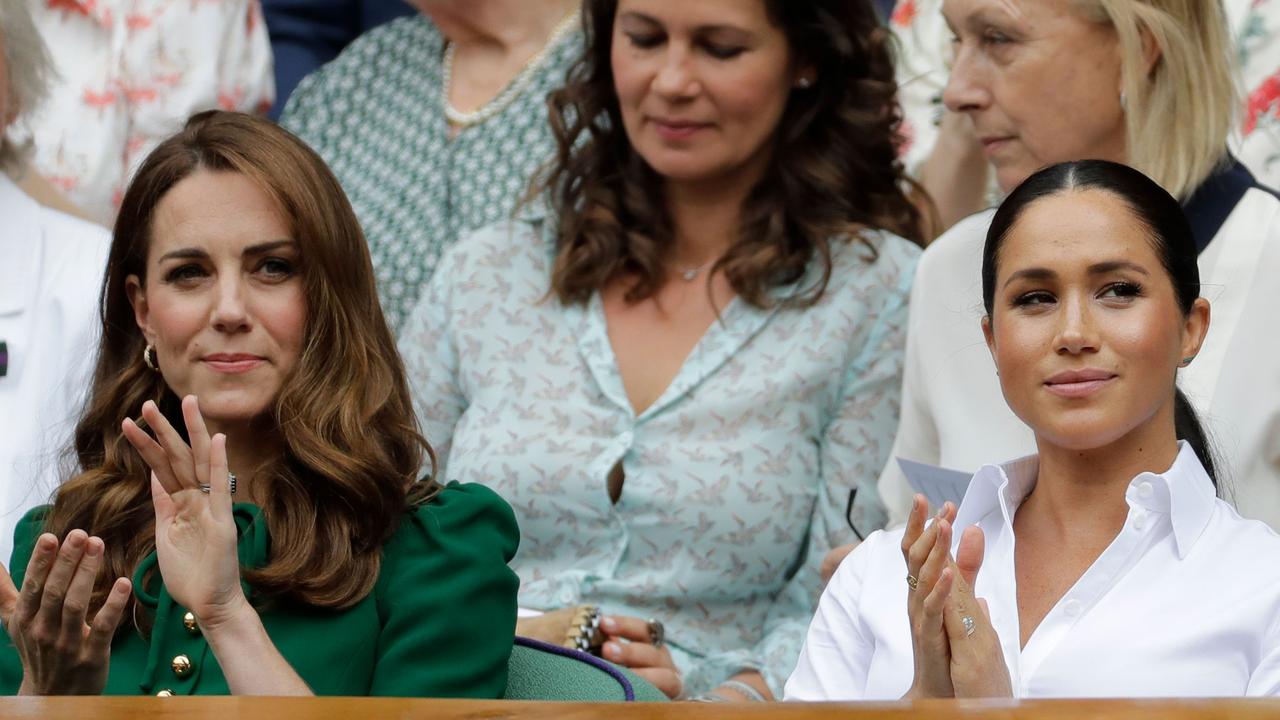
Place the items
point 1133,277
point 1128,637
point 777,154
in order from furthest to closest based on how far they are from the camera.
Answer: point 777,154
point 1133,277
point 1128,637

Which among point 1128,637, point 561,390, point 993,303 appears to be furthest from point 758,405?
point 1128,637

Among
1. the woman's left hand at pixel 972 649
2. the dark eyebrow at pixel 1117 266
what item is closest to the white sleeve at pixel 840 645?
the woman's left hand at pixel 972 649

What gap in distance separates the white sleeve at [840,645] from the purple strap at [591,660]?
19 cm

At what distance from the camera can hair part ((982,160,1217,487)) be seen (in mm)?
2158

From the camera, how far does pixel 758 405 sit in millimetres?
3096

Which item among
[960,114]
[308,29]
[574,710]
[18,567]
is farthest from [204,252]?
[308,29]

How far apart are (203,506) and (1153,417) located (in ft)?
3.42

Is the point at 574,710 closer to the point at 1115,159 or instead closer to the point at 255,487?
the point at 255,487

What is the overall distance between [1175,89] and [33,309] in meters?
1.86

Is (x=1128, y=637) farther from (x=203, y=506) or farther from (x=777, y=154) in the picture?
(x=777, y=154)

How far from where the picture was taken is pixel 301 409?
7.80 feet

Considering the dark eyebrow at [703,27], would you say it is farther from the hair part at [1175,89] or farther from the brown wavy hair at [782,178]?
the hair part at [1175,89]

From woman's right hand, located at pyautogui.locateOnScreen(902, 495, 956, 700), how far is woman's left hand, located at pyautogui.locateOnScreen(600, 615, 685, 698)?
89 cm

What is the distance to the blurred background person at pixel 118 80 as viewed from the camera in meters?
3.99
